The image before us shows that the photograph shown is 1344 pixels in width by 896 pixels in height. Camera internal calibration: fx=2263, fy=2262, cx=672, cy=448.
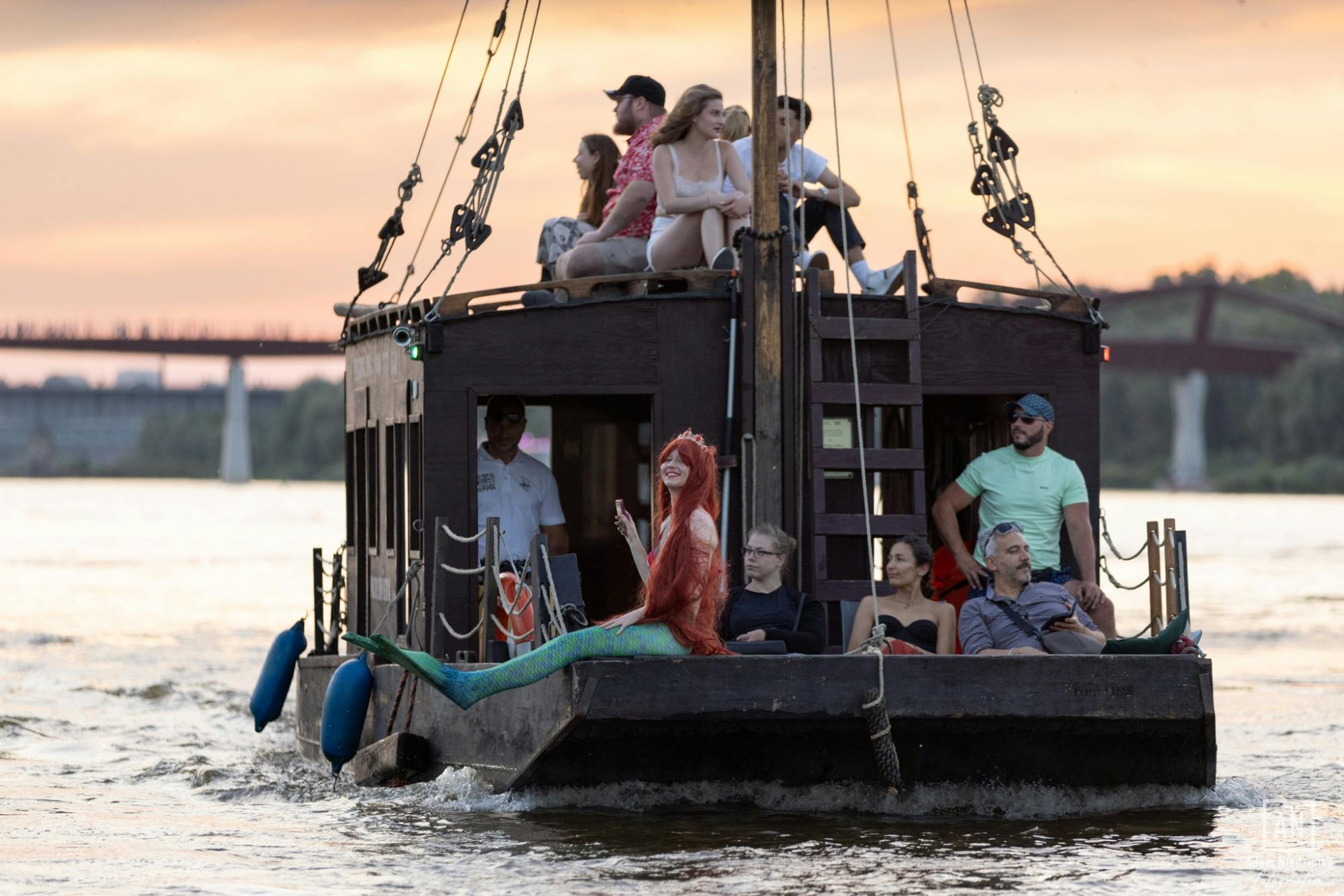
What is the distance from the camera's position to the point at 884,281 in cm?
1173

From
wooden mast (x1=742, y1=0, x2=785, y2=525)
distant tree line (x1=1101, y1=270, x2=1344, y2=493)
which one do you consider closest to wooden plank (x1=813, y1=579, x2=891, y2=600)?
wooden mast (x1=742, y1=0, x2=785, y2=525)

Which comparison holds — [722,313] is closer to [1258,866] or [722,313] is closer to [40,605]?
[1258,866]

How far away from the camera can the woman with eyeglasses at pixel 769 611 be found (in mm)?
9695

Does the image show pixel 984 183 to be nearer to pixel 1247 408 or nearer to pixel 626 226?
pixel 626 226

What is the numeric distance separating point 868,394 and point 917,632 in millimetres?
1425

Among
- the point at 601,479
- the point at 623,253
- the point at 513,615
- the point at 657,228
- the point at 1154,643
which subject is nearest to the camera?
the point at 1154,643

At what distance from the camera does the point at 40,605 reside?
3422cm

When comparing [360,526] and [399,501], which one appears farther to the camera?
[360,526]

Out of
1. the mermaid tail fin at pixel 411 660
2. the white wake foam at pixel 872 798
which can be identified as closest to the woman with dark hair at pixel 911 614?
the white wake foam at pixel 872 798

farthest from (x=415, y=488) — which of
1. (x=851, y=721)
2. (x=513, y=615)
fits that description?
(x=851, y=721)

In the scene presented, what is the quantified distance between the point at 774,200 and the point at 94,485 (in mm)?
145557

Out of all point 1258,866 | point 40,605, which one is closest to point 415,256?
point 1258,866

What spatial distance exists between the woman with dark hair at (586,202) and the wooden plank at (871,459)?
2592mm

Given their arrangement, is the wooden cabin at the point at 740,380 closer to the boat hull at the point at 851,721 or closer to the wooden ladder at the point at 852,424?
the wooden ladder at the point at 852,424
